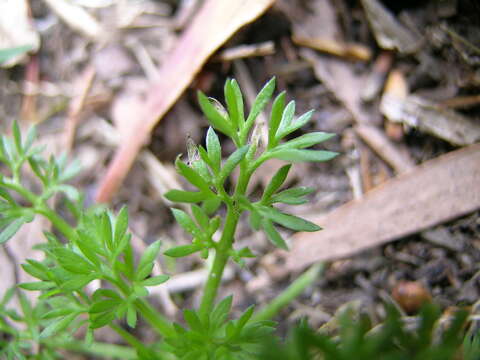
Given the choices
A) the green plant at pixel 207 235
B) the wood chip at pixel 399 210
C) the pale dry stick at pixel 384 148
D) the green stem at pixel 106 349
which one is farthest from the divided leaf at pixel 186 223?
the pale dry stick at pixel 384 148

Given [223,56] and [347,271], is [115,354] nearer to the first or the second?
[347,271]

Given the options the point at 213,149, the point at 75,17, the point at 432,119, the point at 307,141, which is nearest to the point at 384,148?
the point at 432,119

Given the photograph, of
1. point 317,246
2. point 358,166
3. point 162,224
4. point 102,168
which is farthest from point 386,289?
point 102,168

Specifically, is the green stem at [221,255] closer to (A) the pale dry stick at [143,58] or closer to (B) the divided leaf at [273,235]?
(B) the divided leaf at [273,235]

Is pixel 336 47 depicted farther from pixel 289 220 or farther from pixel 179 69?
pixel 289 220

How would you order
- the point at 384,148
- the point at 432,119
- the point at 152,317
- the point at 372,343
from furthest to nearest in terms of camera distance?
the point at 384,148
the point at 432,119
the point at 152,317
the point at 372,343
